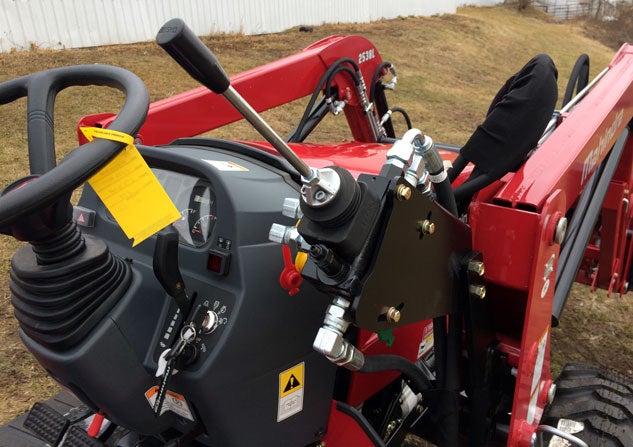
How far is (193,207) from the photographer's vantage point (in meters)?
1.51

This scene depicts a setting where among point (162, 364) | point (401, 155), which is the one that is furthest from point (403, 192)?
point (162, 364)

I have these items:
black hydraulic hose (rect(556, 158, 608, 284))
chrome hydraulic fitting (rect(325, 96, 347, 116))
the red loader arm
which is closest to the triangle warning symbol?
black hydraulic hose (rect(556, 158, 608, 284))

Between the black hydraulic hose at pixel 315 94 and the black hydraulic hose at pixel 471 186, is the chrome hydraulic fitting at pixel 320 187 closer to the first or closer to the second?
the black hydraulic hose at pixel 471 186

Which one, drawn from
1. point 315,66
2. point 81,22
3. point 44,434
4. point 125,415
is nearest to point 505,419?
point 125,415

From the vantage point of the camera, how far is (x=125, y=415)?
1.34 meters

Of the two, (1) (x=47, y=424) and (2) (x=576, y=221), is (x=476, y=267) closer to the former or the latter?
Answer: (2) (x=576, y=221)

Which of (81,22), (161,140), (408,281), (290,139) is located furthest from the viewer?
(81,22)

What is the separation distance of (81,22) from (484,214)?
8.88 metres

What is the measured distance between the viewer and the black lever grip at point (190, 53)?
87 centimetres

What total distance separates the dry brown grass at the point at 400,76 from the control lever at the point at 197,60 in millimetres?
1828

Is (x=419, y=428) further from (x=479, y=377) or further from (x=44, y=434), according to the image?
(x=44, y=434)

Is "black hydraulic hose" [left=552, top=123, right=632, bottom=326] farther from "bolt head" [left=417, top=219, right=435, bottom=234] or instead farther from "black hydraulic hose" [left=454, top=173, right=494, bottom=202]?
"bolt head" [left=417, top=219, right=435, bottom=234]

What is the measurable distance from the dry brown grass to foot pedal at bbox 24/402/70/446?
1.36 metres

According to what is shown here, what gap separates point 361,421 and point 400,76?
10636mm
